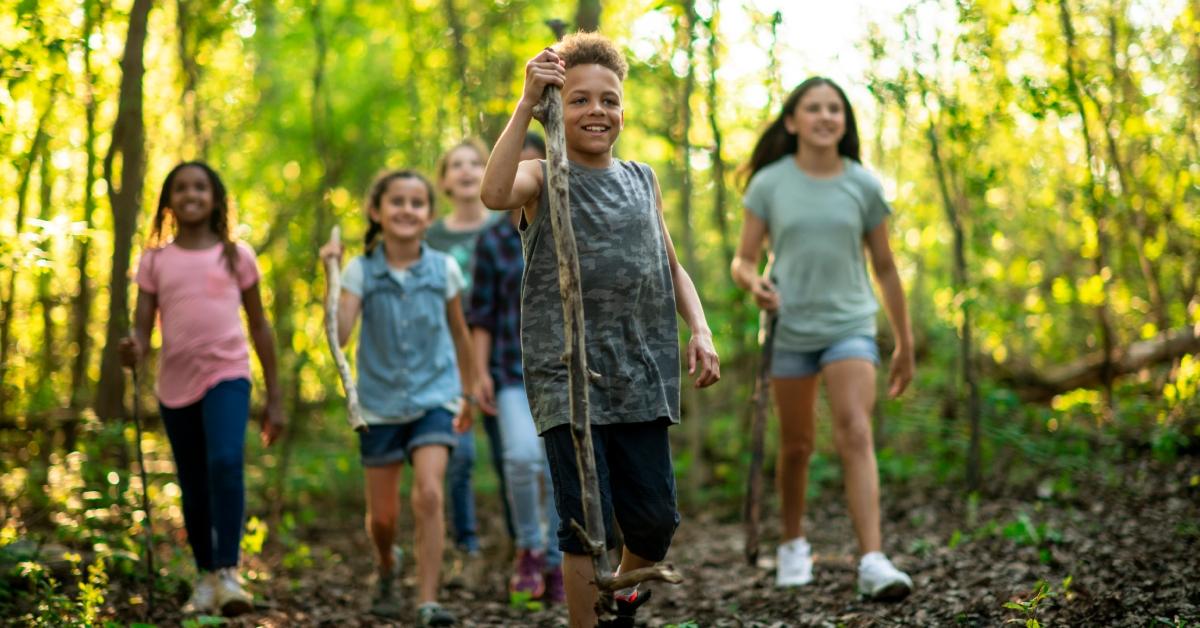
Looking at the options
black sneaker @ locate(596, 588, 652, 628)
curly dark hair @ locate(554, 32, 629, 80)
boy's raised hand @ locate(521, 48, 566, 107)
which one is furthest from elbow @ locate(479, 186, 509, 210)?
black sneaker @ locate(596, 588, 652, 628)

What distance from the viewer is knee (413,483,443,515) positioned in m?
5.26

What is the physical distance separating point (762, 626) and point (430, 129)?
11.6 metres

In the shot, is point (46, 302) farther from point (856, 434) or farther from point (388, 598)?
point (856, 434)

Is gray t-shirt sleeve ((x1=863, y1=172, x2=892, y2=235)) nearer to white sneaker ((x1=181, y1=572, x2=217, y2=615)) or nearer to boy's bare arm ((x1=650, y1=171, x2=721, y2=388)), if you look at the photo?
boy's bare arm ((x1=650, y1=171, x2=721, y2=388))

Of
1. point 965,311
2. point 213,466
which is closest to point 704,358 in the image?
point 213,466

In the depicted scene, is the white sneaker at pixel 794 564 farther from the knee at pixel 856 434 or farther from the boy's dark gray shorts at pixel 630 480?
the boy's dark gray shorts at pixel 630 480

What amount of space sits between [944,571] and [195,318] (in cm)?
392

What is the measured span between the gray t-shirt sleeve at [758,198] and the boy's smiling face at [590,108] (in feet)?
7.47

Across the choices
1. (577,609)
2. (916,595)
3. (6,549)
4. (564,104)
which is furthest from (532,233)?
(6,549)

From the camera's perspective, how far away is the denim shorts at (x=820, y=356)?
539 centimetres

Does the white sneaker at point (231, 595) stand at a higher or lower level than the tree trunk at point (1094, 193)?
lower

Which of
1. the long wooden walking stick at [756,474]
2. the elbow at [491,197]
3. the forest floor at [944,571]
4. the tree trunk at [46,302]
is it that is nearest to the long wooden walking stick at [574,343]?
the elbow at [491,197]

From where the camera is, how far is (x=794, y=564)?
18.8ft

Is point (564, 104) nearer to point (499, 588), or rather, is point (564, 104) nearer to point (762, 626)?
point (762, 626)
